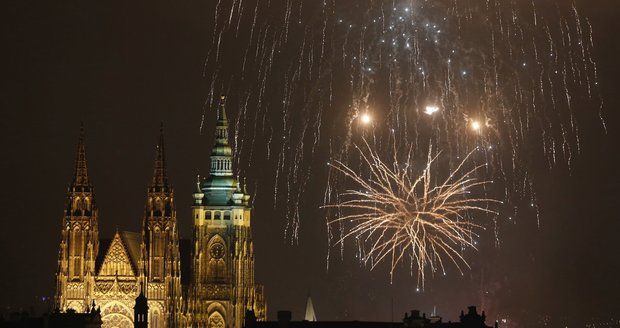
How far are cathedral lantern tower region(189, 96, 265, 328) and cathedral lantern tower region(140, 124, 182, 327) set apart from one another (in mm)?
2097

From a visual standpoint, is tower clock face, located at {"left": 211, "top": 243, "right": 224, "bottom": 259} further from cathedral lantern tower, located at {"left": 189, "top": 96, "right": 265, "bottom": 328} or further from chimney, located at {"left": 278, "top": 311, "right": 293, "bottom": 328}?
chimney, located at {"left": 278, "top": 311, "right": 293, "bottom": 328}

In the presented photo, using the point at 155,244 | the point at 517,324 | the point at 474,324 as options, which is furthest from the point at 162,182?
the point at 474,324

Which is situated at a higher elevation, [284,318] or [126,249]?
[126,249]

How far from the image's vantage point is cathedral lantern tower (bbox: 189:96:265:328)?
425 ft

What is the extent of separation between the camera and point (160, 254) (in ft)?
422

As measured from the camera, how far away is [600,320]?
133m

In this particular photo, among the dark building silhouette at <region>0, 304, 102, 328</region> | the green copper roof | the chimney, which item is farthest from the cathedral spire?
the chimney

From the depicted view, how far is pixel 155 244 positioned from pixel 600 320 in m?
29.6

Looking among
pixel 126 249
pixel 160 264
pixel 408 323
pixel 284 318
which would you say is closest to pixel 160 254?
pixel 160 264

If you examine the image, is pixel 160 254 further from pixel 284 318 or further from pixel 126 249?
pixel 284 318

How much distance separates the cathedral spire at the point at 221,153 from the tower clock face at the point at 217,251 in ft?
18.3

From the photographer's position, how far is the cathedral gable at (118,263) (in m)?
130

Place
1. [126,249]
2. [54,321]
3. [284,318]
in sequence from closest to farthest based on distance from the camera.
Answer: [284,318], [54,321], [126,249]

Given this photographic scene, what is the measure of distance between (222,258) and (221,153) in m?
7.95
